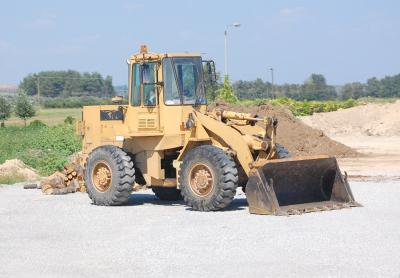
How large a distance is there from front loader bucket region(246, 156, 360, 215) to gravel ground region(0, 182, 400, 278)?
0.38m

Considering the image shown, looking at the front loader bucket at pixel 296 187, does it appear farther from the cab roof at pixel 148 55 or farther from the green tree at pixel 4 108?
the green tree at pixel 4 108

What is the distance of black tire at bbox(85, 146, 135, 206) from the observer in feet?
59.9

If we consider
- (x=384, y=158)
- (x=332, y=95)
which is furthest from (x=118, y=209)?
(x=332, y=95)

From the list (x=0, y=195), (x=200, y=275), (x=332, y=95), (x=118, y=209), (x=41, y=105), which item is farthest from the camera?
(x=332, y=95)

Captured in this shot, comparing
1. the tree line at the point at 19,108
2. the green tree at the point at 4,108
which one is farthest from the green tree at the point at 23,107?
the green tree at the point at 4,108

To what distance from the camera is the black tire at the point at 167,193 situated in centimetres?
1967

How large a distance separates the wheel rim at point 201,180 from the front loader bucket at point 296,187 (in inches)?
33.2

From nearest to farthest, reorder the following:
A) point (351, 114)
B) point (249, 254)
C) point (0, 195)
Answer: point (249, 254) → point (0, 195) → point (351, 114)

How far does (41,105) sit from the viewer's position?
97562 millimetres

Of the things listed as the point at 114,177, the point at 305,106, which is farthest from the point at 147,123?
the point at 305,106

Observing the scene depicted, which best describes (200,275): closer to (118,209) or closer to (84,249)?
(84,249)

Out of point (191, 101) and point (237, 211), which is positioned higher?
point (191, 101)

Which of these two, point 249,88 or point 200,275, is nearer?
point 200,275

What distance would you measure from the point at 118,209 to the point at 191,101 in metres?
2.64
